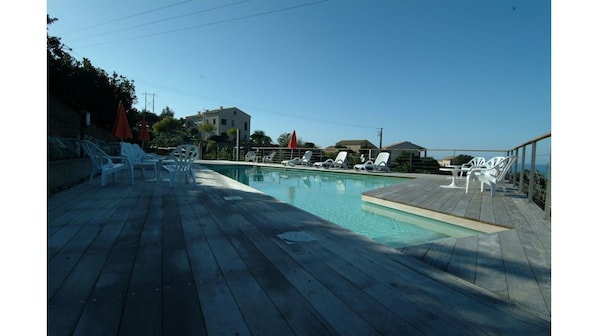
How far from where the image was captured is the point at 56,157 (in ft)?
11.9

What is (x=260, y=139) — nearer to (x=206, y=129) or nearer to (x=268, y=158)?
(x=206, y=129)

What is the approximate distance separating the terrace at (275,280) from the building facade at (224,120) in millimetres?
31791

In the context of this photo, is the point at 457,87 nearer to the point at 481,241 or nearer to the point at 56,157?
the point at 481,241

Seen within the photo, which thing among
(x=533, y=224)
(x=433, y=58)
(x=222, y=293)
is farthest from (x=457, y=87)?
(x=222, y=293)

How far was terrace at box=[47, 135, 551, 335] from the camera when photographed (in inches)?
37.4

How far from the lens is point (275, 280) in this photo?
128 cm

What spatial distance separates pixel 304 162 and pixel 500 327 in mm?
11732

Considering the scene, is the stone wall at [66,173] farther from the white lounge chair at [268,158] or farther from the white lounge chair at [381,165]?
the white lounge chair at [268,158]

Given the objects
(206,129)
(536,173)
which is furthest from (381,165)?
(206,129)

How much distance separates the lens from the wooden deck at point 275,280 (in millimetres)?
948

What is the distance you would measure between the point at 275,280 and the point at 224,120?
36.3 m

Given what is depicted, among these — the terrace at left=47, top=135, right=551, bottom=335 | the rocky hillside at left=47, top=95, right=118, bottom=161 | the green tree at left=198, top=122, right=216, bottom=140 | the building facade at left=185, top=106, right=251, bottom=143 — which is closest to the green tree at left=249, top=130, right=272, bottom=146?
the building facade at left=185, top=106, right=251, bottom=143

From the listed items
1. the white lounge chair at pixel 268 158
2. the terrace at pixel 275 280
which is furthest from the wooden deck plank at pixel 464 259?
the white lounge chair at pixel 268 158
